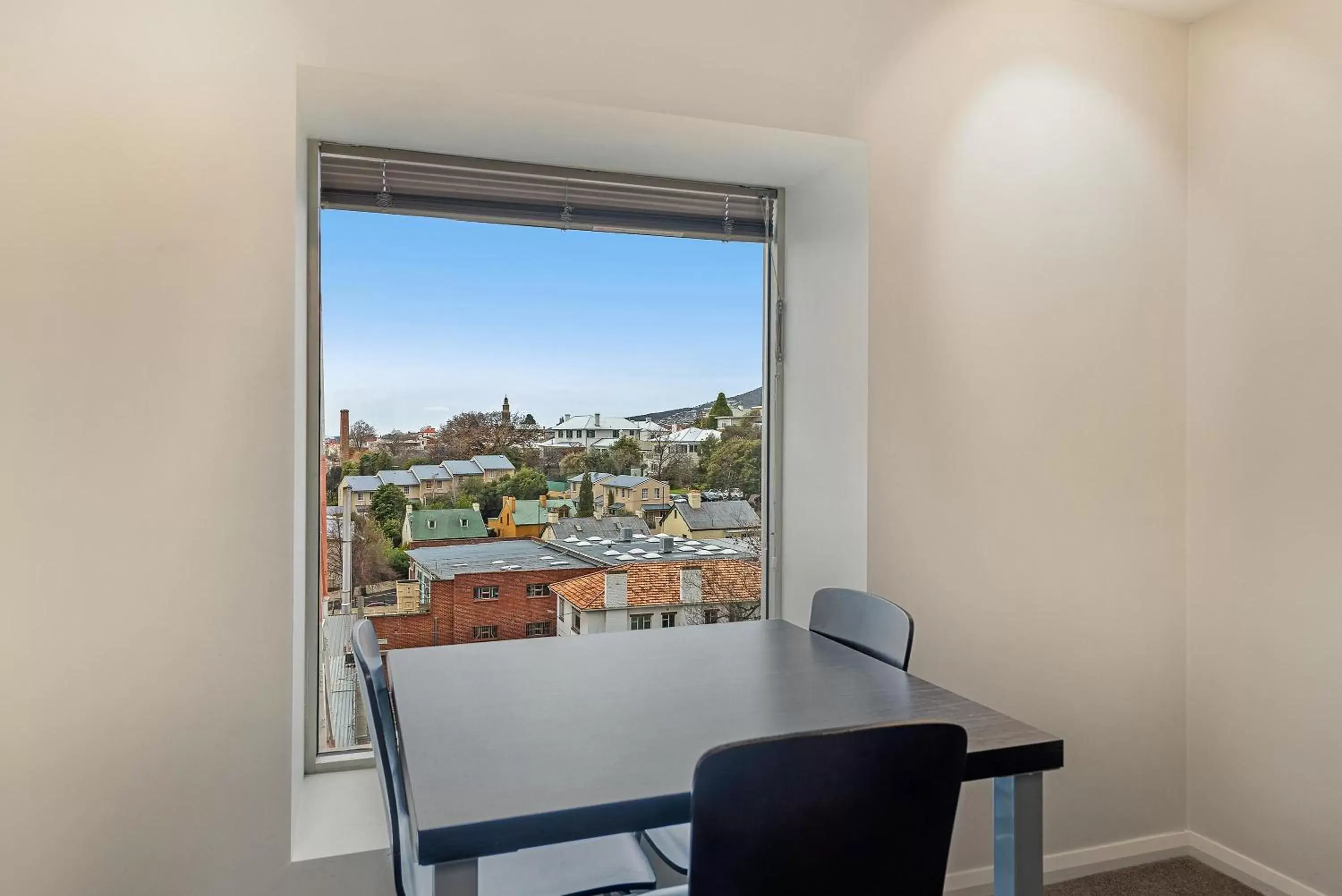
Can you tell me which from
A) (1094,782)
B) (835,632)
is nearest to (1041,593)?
(1094,782)

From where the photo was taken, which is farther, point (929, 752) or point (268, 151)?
point (268, 151)

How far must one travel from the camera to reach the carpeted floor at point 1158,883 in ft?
8.14

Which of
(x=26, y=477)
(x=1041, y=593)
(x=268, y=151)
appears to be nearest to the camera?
(x=26, y=477)

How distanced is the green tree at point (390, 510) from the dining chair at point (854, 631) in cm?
114

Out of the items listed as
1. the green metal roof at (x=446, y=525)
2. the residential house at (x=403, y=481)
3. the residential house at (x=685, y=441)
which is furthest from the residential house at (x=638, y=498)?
the residential house at (x=403, y=481)

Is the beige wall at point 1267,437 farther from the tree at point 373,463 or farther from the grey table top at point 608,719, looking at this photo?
the tree at point 373,463

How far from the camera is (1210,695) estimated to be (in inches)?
105

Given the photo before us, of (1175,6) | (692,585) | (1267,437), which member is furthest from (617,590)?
(1175,6)

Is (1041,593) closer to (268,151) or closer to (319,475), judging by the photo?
(319,475)

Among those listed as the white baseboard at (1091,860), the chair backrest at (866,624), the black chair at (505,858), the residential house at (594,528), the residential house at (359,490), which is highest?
the residential house at (359,490)

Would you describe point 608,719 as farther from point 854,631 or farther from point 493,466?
point 493,466

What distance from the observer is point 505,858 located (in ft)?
5.48

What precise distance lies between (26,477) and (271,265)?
66 cm

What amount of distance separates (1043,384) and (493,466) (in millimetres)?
1714
